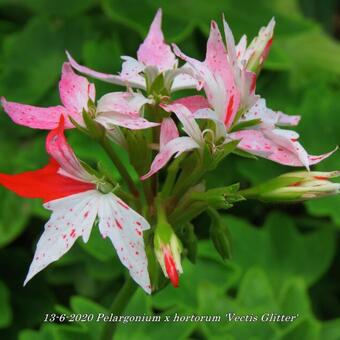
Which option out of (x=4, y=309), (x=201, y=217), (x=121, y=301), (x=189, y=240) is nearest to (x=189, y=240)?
(x=189, y=240)

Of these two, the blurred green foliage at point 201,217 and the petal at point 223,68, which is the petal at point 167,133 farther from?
the blurred green foliage at point 201,217

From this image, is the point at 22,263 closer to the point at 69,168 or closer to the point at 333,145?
the point at 333,145

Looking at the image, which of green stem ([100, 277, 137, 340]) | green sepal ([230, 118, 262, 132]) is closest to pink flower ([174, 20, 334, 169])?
green sepal ([230, 118, 262, 132])

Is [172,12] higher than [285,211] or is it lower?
higher

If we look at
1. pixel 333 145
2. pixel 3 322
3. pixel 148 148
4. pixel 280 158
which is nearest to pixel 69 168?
pixel 148 148

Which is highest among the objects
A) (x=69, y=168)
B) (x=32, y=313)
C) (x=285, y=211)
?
(x=69, y=168)
